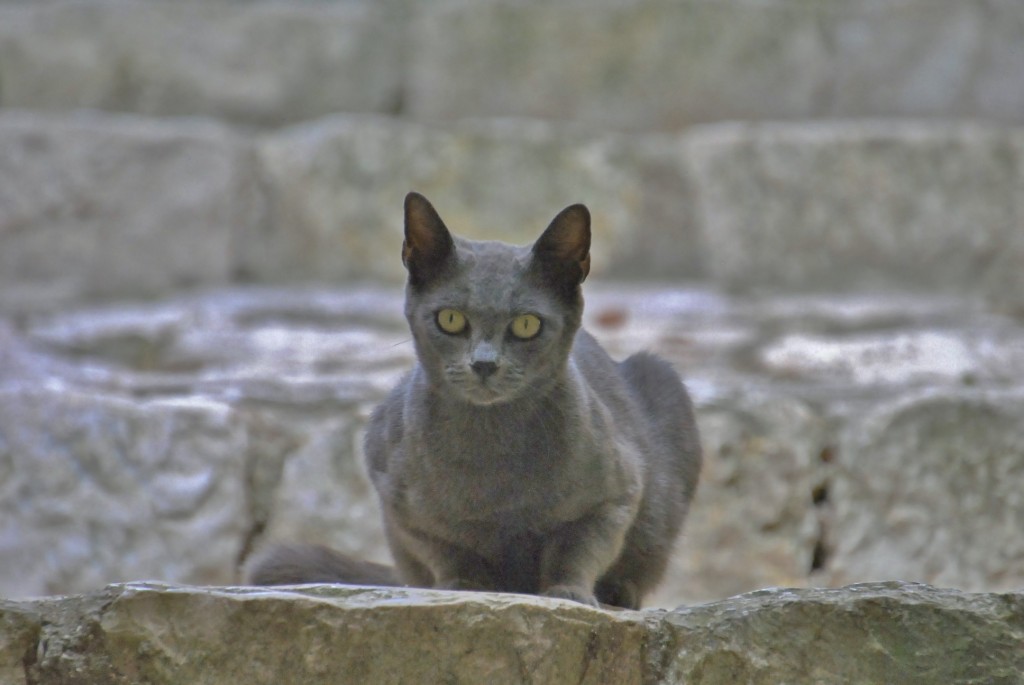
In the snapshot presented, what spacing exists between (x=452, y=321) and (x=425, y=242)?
11 cm

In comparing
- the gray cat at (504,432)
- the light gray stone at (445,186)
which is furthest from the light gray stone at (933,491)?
the gray cat at (504,432)

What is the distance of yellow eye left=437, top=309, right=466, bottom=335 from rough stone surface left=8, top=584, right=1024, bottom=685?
0.36 metres

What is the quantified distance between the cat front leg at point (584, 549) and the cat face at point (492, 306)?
18cm

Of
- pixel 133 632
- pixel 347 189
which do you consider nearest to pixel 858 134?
pixel 347 189

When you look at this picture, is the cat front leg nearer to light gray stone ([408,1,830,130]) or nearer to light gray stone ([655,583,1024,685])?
light gray stone ([655,583,1024,685])

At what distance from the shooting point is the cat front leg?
1615mm

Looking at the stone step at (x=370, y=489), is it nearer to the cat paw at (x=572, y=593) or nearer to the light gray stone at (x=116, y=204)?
the light gray stone at (x=116, y=204)

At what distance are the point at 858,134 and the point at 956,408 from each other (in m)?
0.85

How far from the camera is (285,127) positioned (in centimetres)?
342

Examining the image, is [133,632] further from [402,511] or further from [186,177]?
[186,177]

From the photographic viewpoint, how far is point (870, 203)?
10.6ft

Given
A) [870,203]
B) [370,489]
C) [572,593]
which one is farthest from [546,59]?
[572,593]

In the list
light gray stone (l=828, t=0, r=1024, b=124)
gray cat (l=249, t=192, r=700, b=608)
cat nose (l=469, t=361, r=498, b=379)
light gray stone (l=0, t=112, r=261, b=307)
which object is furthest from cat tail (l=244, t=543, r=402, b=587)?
light gray stone (l=828, t=0, r=1024, b=124)

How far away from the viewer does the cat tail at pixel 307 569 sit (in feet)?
6.27
